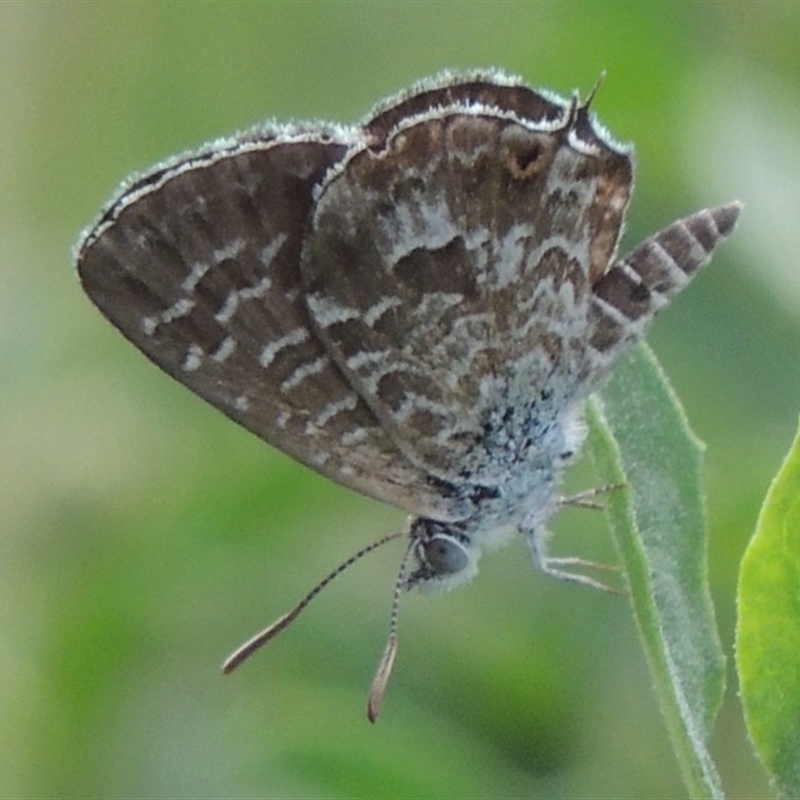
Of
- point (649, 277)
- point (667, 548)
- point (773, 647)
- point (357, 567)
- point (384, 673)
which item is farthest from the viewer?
point (357, 567)

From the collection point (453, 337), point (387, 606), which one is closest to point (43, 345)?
point (387, 606)

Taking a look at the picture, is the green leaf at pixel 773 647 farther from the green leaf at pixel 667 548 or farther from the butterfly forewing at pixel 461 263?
the butterfly forewing at pixel 461 263

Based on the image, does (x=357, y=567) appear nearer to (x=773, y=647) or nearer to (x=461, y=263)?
(x=461, y=263)

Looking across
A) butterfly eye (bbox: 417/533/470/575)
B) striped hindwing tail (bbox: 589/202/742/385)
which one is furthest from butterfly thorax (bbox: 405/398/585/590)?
striped hindwing tail (bbox: 589/202/742/385)

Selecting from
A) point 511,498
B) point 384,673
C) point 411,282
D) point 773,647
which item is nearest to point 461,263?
point 411,282

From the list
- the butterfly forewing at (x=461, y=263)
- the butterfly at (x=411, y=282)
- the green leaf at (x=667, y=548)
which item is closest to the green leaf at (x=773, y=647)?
the green leaf at (x=667, y=548)

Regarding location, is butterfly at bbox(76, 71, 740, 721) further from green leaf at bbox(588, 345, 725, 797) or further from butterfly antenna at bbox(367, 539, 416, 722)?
green leaf at bbox(588, 345, 725, 797)
